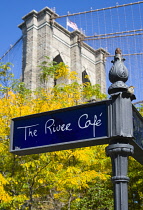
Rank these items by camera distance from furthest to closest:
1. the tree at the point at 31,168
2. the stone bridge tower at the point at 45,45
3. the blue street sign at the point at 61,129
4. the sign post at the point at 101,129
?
the stone bridge tower at the point at 45,45, the tree at the point at 31,168, the blue street sign at the point at 61,129, the sign post at the point at 101,129

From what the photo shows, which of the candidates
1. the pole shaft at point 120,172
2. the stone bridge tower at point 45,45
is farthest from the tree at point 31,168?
the stone bridge tower at point 45,45

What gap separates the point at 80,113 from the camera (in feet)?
10.9

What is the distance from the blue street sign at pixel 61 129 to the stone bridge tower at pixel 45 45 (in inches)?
1274

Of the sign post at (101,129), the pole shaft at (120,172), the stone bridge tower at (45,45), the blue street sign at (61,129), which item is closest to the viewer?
the pole shaft at (120,172)

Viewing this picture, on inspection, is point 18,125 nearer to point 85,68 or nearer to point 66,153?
point 66,153

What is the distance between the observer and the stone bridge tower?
3781 centimetres

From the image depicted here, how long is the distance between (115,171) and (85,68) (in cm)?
4639

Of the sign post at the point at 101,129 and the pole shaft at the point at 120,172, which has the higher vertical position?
the sign post at the point at 101,129

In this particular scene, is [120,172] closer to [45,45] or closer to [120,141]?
[120,141]

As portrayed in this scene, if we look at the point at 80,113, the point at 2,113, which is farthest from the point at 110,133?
the point at 2,113

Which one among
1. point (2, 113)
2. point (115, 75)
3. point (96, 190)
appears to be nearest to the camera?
point (115, 75)

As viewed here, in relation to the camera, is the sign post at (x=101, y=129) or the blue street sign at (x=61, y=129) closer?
the sign post at (x=101, y=129)

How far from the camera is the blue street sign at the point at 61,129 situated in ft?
10.5

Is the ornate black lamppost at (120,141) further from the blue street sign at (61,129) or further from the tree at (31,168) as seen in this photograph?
the tree at (31,168)
